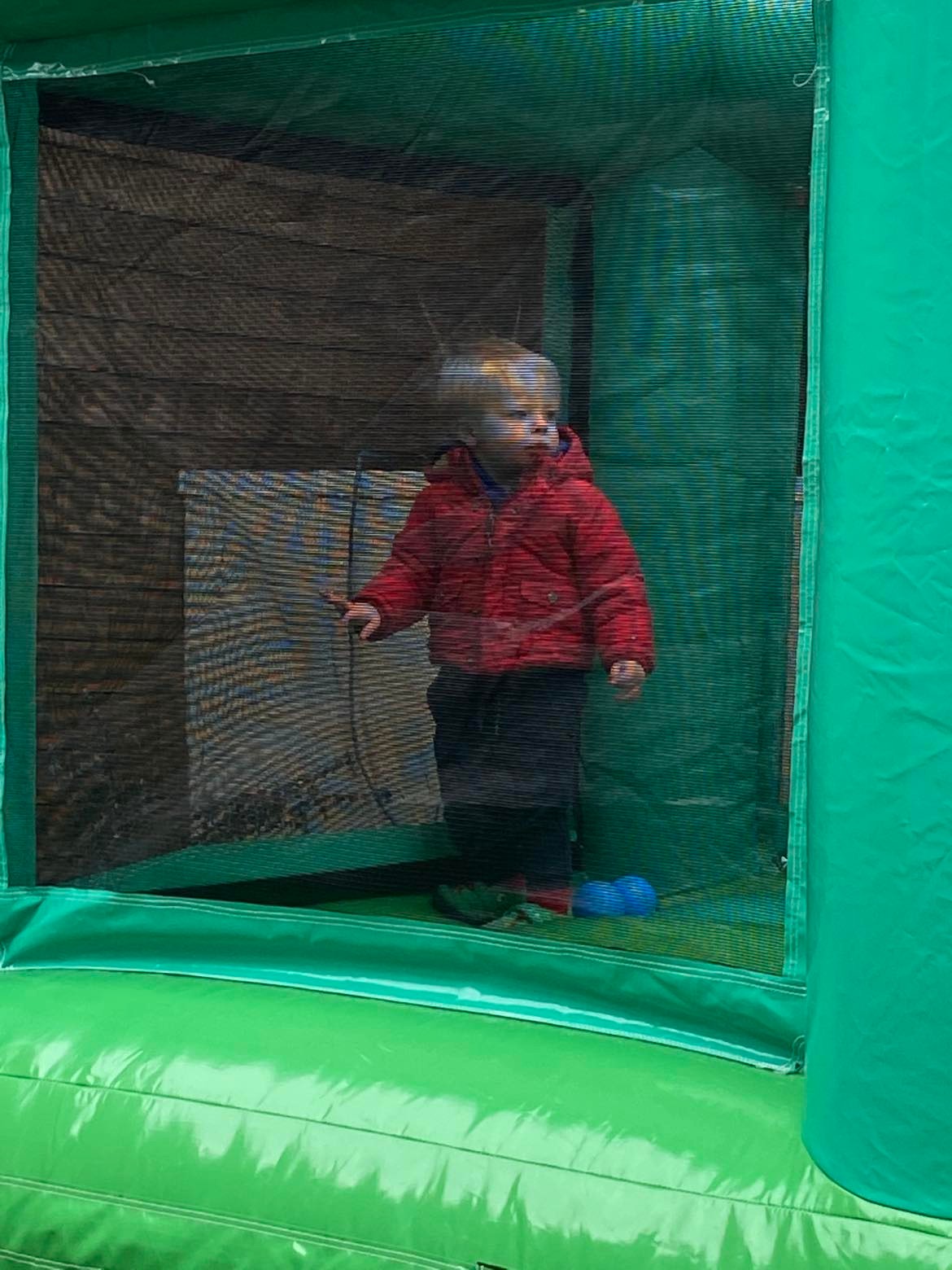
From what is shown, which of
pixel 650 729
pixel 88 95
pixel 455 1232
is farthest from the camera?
pixel 88 95

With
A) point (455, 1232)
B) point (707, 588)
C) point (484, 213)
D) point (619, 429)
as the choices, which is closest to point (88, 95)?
point (484, 213)

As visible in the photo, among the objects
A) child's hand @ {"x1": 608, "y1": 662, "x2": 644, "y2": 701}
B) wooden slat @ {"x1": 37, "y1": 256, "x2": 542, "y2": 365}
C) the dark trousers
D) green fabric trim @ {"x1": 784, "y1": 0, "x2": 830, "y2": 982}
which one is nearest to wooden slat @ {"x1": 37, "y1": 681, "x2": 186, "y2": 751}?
the dark trousers

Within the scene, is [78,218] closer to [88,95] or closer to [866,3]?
[88,95]

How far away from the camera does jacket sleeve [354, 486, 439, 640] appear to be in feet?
6.71

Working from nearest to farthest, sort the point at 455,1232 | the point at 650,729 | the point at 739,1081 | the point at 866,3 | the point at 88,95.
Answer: the point at 866,3 < the point at 455,1232 < the point at 739,1081 < the point at 650,729 < the point at 88,95

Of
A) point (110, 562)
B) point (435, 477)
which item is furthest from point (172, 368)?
point (435, 477)

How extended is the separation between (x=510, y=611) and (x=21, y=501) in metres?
0.77

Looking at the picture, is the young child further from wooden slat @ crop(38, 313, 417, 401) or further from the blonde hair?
wooden slat @ crop(38, 313, 417, 401)

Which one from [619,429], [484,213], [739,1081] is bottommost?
[739,1081]

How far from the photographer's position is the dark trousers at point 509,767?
2.00m

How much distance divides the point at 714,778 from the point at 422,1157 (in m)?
0.55

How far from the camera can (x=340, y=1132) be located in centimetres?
183

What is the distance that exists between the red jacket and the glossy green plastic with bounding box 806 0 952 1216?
390 millimetres

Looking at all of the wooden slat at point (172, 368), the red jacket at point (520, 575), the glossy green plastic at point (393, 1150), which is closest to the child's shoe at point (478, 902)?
the glossy green plastic at point (393, 1150)
